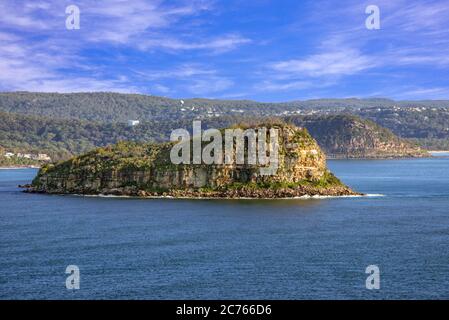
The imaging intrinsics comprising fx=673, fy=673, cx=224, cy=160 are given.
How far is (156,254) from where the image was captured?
66.4 m

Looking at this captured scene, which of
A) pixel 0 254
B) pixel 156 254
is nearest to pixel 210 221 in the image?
pixel 156 254

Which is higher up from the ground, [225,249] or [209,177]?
[209,177]

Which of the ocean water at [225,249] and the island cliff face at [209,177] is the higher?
the island cliff face at [209,177]

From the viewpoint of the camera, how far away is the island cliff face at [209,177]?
124 meters

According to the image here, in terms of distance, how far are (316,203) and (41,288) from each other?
65562 mm

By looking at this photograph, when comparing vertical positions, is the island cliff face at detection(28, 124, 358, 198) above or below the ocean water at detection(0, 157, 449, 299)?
above

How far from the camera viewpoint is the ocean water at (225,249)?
52562 mm

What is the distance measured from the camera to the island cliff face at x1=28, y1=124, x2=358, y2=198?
405ft

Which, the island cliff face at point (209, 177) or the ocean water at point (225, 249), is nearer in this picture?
the ocean water at point (225, 249)

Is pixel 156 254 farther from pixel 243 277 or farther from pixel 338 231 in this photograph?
pixel 338 231

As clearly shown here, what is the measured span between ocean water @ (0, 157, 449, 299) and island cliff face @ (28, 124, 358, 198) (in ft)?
31.2

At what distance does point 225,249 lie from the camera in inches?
2721

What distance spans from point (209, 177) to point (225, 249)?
187 ft

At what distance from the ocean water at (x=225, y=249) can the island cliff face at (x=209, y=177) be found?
9512mm
